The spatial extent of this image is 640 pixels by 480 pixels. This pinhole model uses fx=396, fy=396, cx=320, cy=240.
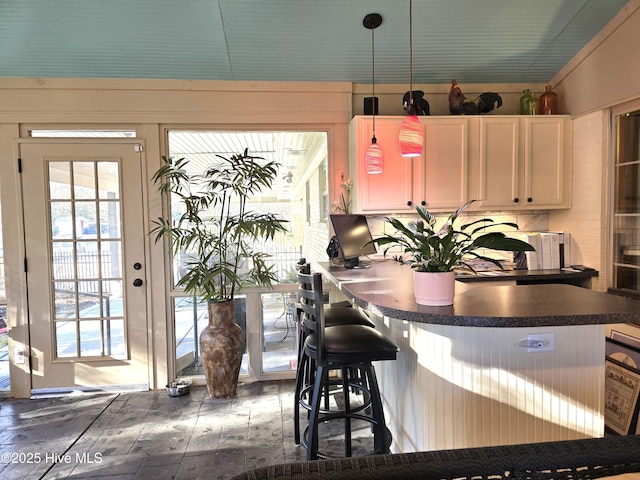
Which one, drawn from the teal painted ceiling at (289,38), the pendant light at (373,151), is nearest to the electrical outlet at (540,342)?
the pendant light at (373,151)

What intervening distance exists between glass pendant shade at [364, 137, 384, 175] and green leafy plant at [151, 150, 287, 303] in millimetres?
798

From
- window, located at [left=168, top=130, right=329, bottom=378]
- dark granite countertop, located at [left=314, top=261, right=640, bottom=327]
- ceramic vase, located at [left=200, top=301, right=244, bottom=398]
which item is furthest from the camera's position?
window, located at [left=168, top=130, right=329, bottom=378]

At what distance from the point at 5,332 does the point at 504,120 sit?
465 centimetres

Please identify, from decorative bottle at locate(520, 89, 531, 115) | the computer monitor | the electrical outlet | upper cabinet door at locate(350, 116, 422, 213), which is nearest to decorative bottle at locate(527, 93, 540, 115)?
decorative bottle at locate(520, 89, 531, 115)

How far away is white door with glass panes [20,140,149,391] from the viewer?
3.35 m

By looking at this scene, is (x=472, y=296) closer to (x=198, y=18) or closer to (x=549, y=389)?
(x=549, y=389)

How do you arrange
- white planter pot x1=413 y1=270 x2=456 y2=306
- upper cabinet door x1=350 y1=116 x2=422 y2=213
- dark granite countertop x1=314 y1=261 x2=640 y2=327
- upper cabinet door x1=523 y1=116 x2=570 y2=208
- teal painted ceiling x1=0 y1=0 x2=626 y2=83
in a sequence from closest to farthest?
dark granite countertop x1=314 y1=261 x2=640 y2=327, white planter pot x1=413 y1=270 x2=456 y2=306, teal painted ceiling x1=0 y1=0 x2=626 y2=83, upper cabinet door x1=350 y1=116 x2=422 y2=213, upper cabinet door x1=523 y1=116 x2=570 y2=208

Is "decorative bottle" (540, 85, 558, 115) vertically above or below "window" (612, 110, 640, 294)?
above

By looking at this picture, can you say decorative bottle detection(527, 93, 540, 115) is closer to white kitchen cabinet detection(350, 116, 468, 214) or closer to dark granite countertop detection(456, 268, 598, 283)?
white kitchen cabinet detection(350, 116, 468, 214)

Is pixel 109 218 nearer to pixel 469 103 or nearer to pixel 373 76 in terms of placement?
pixel 373 76

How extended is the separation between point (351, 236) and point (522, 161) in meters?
1.68

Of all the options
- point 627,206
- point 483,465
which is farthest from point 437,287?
point 627,206

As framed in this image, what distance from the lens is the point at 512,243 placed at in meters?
1.47

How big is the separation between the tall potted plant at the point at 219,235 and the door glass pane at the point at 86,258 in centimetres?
44
